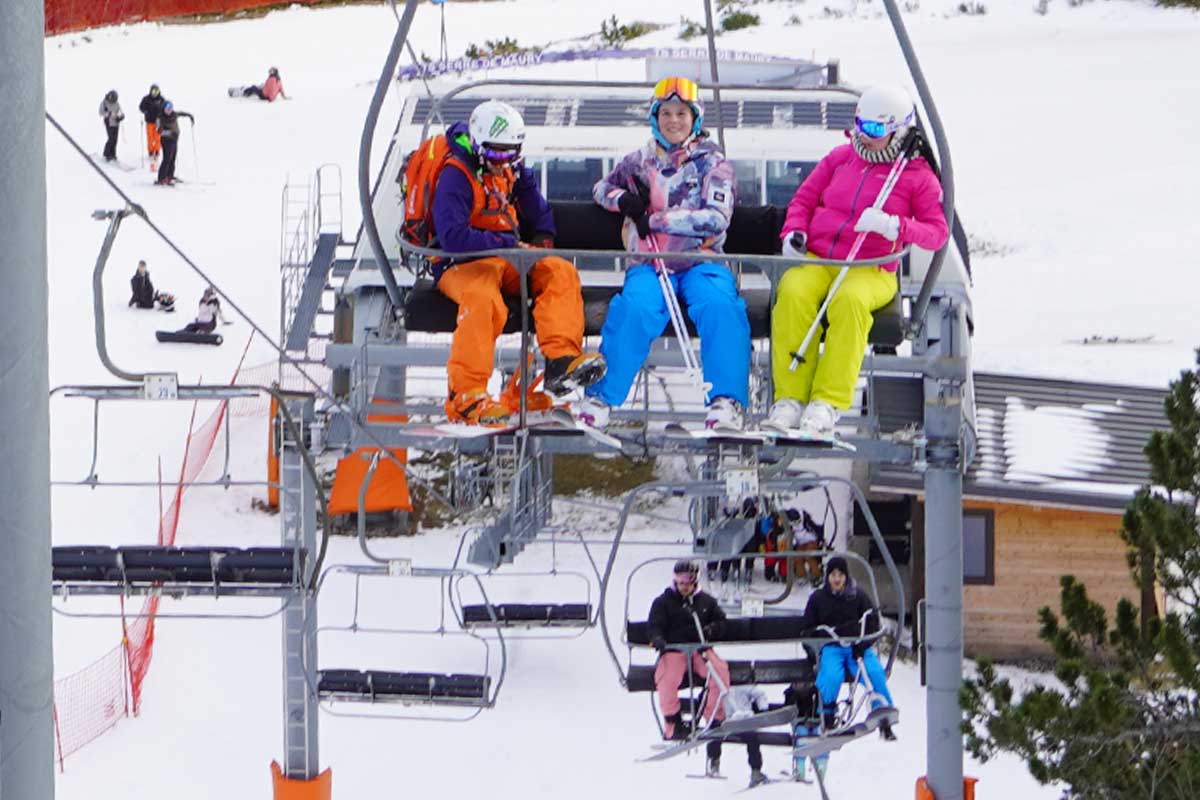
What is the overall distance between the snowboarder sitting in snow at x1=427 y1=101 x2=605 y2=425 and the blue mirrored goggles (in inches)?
57.3

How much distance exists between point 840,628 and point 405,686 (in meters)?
2.41

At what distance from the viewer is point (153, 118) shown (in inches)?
1337

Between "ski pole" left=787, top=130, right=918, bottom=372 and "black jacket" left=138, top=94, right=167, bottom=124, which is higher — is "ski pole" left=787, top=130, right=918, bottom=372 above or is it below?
below

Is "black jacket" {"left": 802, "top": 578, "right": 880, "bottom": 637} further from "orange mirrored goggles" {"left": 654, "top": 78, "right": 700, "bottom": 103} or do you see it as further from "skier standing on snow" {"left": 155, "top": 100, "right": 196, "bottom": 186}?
"skier standing on snow" {"left": 155, "top": 100, "right": 196, "bottom": 186}

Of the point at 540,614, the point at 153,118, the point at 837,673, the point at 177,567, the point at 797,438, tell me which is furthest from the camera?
the point at 153,118

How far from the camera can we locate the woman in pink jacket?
10781 mm

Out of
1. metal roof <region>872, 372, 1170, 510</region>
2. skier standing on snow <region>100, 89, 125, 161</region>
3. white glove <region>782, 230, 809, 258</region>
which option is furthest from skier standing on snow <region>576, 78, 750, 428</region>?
skier standing on snow <region>100, 89, 125, 161</region>

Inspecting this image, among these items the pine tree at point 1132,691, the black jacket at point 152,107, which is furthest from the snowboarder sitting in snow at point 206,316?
the pine tree at point 1132,691

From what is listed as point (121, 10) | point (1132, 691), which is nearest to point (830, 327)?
point (1132, 691)

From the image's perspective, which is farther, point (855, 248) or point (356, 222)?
point (356, 222)

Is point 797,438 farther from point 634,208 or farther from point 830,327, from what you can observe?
point 634,208

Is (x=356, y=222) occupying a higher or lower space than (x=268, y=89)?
lower

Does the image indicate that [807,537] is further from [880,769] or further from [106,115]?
[106,115]

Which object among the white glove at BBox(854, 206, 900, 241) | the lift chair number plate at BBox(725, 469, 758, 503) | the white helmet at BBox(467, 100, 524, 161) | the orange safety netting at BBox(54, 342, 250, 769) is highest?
the white helmet at BBox(467, 100, 524, 161)
